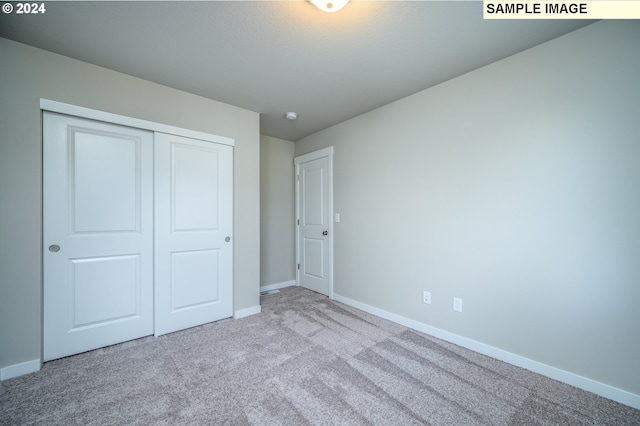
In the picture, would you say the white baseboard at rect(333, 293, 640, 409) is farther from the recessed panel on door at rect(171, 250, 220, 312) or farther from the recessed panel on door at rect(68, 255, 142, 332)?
the recessed panel on door at rect(68, 255, 142, 332)

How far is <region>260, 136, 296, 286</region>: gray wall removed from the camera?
4004mm

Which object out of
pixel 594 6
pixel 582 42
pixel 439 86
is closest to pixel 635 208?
pixel 582 42

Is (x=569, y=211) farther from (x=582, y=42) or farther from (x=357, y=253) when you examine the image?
(x=357, y=253)

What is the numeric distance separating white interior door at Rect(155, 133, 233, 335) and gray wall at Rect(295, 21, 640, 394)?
1870mm

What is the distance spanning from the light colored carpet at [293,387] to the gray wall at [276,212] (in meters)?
1.66

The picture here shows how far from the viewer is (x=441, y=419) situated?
1.46 metres

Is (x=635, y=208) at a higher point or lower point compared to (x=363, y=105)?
lower

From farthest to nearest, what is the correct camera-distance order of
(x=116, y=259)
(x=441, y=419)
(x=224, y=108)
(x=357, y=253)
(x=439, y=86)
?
(x=357, y=253) → (x=224, y=108) → (x=439, y=86) → (x=116, y=259) → (x=441, y=419)

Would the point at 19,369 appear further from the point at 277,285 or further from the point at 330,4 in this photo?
the point at 330,4

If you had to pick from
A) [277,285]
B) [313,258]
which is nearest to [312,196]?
[313,258]

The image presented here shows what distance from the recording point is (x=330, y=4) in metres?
1.48

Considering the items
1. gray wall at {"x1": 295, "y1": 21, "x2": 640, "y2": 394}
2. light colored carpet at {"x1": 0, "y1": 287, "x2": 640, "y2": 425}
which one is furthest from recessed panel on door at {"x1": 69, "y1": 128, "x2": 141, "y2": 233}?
gray wall at {"x1": 295, "y1": 21, "x2": 640, "y2": 394}

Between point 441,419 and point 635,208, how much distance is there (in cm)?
178

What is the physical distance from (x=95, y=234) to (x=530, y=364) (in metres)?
3.76
